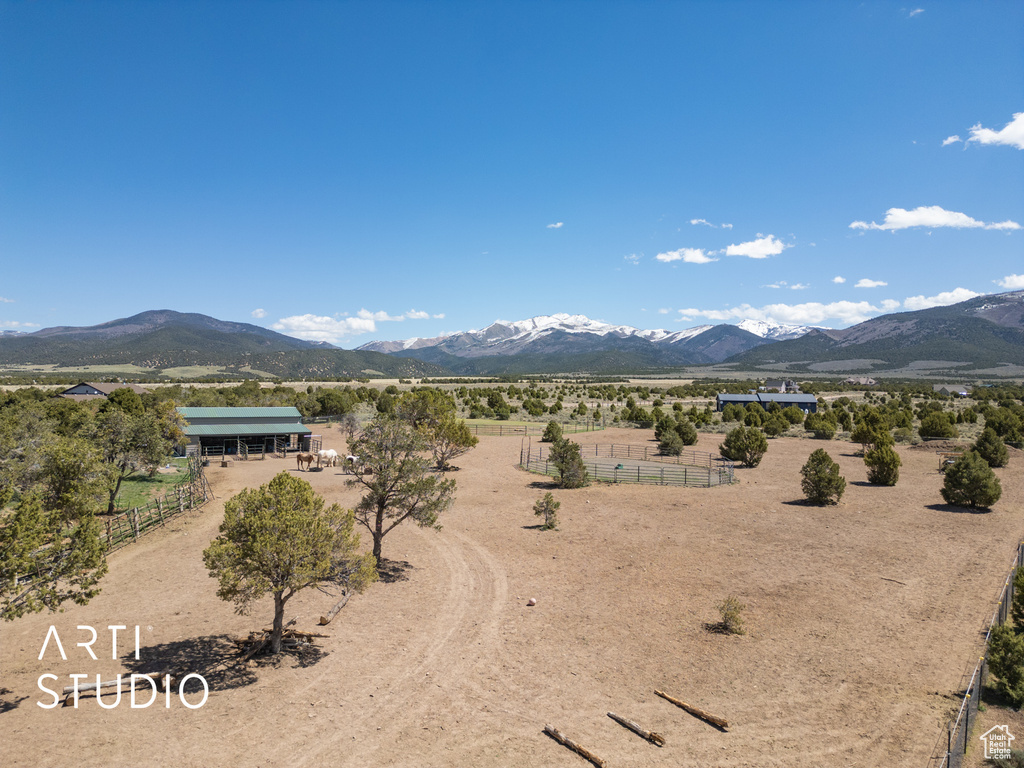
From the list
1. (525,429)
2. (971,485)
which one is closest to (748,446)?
(971,485)

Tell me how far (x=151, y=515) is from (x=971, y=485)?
43.5m

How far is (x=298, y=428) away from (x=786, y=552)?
4379 centimetres

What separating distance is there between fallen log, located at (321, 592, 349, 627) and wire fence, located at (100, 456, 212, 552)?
1111 cm

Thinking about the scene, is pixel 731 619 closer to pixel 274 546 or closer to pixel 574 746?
pixel 574 746

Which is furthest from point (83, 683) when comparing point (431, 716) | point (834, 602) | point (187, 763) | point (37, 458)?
point (834, 602)

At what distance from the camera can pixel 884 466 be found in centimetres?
3441

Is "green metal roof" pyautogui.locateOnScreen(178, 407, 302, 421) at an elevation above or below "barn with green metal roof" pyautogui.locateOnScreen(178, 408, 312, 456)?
above

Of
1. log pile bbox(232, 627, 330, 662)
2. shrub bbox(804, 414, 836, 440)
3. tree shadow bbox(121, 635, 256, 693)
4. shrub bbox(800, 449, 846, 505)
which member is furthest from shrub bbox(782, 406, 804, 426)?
tree shadow bbox(121, 635, 256, 693)

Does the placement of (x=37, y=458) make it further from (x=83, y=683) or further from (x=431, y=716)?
(x=431, y=716)

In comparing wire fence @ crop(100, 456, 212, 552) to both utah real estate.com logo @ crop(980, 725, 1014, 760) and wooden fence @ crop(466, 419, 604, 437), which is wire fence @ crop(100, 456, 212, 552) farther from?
wooden fence @ crop(466, 419, 604, 437)

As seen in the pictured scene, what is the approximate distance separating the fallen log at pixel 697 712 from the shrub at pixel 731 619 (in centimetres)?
404

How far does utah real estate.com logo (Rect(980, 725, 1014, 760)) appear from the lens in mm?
9562

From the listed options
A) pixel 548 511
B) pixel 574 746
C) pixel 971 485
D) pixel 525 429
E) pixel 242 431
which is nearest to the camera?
pixel 574 746

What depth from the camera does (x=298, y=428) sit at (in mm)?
50875
